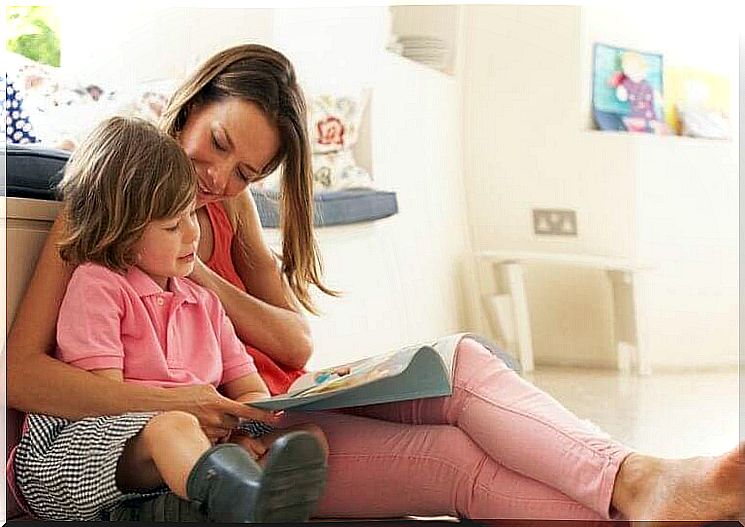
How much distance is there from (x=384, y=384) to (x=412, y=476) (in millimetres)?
152

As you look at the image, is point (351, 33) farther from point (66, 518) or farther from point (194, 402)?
A: point (66, 518)

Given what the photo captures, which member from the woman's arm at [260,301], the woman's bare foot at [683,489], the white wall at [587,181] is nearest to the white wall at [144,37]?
the woman's arm at [260,301]

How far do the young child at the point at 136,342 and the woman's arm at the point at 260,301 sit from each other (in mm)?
33

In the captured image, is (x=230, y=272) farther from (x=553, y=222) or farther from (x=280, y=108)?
(x=553, y=222)

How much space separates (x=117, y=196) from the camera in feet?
5.16

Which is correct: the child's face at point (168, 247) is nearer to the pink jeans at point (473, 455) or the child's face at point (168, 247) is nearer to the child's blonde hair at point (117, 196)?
the child's blonde hair at point (117, 196)

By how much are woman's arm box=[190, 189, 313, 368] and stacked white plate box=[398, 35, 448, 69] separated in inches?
13.2

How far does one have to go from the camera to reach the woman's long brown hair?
165 cm

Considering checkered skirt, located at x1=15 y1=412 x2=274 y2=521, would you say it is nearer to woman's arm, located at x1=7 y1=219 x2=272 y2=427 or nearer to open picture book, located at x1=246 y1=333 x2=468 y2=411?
woman's arm, located at x1=7 y1=219 x2=272 y2=427

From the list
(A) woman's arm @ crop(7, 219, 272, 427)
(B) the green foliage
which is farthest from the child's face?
(B) the green foliage

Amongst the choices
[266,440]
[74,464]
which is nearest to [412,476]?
[266,440]

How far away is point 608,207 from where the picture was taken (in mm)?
1673

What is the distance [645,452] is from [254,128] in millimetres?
772

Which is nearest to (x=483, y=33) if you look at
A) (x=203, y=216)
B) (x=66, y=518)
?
(x=203, y=216)
